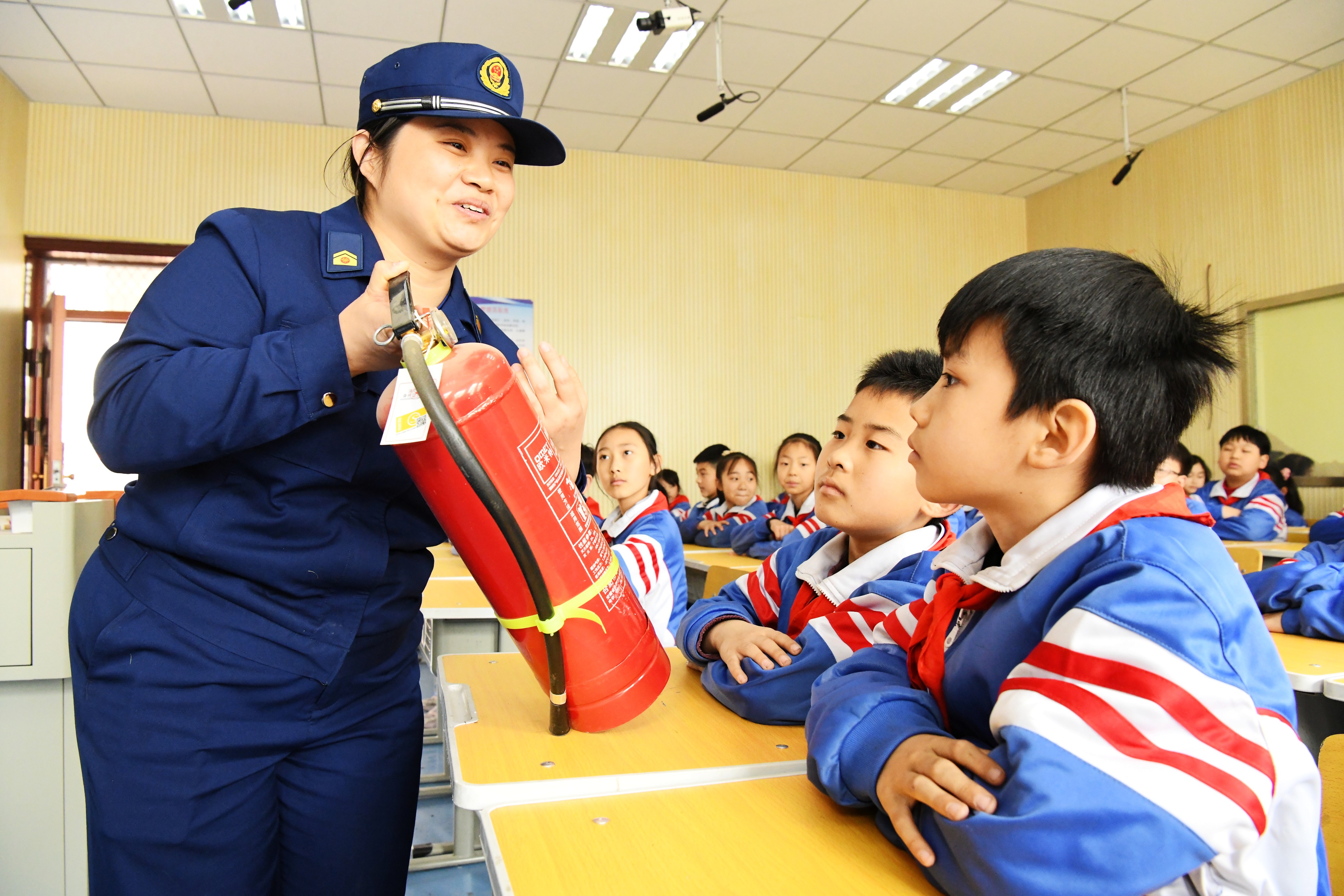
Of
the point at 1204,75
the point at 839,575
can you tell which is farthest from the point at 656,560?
the point at 1204,75

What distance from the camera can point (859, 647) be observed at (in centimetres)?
100

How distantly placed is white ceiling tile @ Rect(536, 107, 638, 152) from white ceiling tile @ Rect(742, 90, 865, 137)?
0.87 metres

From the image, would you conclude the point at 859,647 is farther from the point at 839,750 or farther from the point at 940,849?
the point at 940,849

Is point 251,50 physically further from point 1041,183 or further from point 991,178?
point 1041,183

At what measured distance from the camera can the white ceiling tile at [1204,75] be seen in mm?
4906

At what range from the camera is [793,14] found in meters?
4.36

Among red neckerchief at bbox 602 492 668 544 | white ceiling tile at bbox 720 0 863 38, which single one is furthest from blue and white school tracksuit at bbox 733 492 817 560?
white ceiling tile at bbox 720 0 863 38

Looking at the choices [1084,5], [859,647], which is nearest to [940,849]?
[859,647]

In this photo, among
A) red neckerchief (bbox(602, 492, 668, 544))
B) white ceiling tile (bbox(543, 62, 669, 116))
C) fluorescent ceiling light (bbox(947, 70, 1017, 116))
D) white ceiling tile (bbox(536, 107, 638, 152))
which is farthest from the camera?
white ceiling tile (bbox(536, 107, 638, 152))

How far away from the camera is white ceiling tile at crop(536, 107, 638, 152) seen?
563 centimetres

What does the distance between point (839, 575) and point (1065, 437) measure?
49cm

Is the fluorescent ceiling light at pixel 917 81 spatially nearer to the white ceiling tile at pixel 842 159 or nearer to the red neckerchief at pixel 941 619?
the white ceiling tile at pixel 842 159

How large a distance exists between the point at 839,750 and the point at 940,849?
0.13 metres

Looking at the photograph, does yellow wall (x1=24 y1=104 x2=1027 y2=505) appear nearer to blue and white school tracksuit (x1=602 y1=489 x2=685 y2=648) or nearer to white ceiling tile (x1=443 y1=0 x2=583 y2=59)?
white ceiling tile (x1=443 y1=0 x2=583 y2=59)
